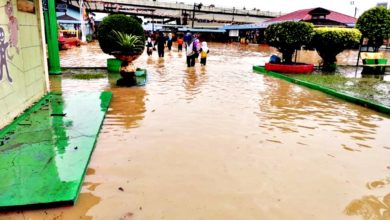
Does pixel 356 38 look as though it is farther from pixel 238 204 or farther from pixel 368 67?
pixel 238 204

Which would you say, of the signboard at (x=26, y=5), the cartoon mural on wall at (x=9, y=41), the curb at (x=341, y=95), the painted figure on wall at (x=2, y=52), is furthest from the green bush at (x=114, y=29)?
the painted figure on wall at (x=2, y=52)

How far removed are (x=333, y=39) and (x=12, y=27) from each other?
41.0 feet

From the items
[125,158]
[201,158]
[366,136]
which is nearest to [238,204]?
[201,158]

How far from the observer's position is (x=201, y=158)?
4809mm

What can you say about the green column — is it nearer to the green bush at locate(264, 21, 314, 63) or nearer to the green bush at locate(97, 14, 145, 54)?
the green bush at locate(97, 14, 145, 54)

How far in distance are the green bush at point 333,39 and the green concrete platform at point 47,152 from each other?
10.8 meters

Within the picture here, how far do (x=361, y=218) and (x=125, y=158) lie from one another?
9.88 ft

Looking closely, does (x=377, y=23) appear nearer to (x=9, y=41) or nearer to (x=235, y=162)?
(x=235, y=162)

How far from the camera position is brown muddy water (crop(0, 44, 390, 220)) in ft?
11.5

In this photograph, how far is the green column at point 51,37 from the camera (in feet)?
40.9

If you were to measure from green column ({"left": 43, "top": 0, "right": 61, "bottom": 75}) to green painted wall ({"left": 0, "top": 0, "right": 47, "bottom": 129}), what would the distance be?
14.2 ft

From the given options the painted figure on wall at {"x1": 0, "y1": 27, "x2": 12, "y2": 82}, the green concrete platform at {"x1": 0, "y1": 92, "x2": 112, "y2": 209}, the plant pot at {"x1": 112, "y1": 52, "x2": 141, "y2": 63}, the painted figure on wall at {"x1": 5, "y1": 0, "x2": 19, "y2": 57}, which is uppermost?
the painted figure on wall at {"x1": 5, "y1": 0, "x2": 19, "y2": 57}

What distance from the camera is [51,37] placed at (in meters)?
12.6

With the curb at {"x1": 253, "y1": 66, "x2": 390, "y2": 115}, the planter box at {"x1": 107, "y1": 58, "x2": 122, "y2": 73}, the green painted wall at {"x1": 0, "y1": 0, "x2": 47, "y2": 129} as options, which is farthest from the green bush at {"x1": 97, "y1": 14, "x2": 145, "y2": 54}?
the curb at {"x1": 253, "y1": 66, "x2": 390, "y2": 115}
